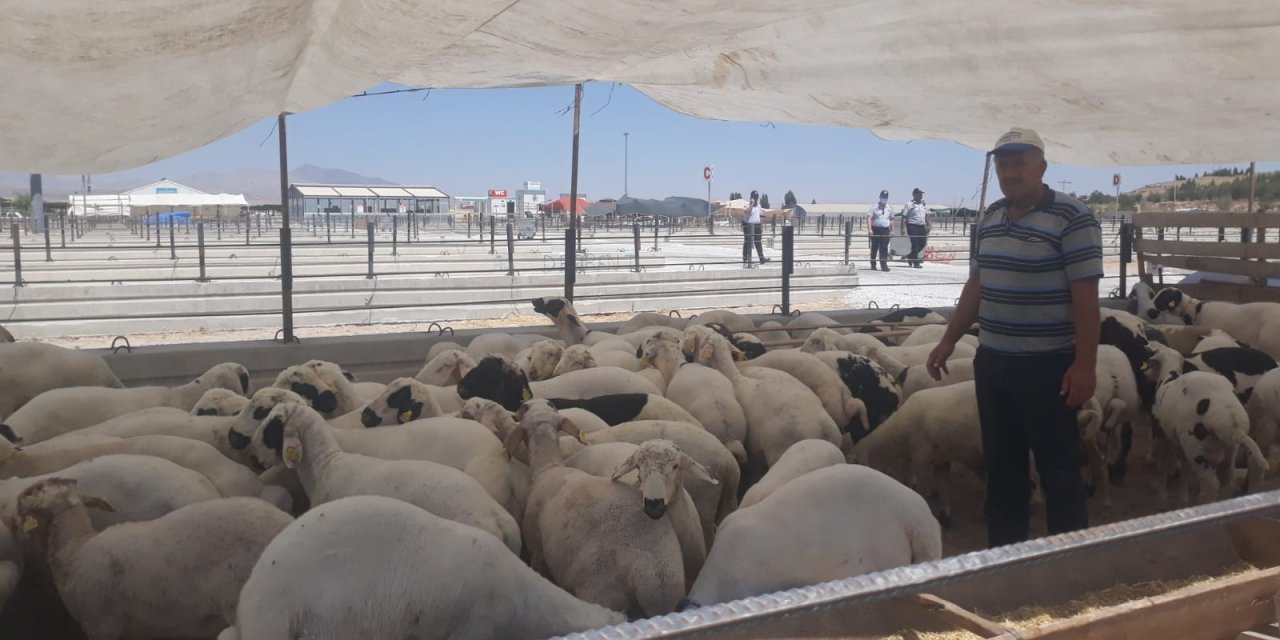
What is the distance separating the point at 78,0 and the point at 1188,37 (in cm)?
583

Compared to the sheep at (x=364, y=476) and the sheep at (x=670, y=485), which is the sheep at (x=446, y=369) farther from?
the sheep at (x=670, y=485)

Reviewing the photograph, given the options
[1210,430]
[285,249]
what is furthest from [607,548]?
[285,249]

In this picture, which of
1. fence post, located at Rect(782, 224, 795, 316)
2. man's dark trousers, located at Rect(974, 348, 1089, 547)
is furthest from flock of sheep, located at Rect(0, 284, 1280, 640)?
fence post, located at Rect(782, 224, 795, 316)

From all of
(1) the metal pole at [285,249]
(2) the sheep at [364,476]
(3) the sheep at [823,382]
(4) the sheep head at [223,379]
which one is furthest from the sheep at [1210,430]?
A: (1) the metal pole at [285,249]

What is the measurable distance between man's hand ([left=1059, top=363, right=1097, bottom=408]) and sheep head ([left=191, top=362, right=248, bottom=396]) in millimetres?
4878

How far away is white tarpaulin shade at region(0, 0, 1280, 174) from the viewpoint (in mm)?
4477

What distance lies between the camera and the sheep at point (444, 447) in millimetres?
4203

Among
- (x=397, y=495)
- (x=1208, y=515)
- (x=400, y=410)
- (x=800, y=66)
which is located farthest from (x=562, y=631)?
(x=800, y=66)

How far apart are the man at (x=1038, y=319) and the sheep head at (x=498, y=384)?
255cm

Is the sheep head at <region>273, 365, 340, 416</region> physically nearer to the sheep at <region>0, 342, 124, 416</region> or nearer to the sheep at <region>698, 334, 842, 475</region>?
the sheep at <region>0, 342, 124, 416</region>

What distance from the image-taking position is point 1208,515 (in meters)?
2.83

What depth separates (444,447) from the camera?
4527mm

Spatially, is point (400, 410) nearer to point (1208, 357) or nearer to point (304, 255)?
point (1208, 357)

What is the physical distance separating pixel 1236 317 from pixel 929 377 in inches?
177
